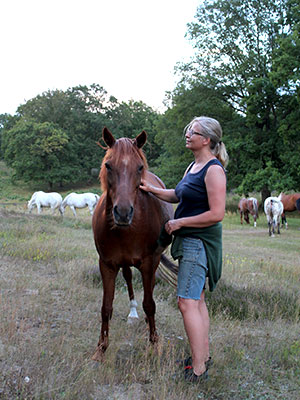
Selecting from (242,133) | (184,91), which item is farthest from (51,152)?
(242,133)

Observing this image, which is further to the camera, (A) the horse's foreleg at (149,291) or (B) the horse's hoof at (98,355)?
(A) the horse's foreleg at (149,291)

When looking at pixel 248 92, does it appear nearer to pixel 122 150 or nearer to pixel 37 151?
pixel 122 150

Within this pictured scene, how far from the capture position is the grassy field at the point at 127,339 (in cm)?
254

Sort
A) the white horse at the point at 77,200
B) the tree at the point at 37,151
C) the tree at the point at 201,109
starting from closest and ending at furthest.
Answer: the white horse at the point at 77,200 → the tree at the point at 201,109 → the tree at the point at 37,151

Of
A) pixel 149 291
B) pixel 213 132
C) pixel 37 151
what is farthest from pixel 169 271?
pixel 37 151

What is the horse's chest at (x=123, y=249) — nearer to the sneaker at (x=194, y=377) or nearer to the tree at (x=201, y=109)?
the sneaker at (x=194, y=377)

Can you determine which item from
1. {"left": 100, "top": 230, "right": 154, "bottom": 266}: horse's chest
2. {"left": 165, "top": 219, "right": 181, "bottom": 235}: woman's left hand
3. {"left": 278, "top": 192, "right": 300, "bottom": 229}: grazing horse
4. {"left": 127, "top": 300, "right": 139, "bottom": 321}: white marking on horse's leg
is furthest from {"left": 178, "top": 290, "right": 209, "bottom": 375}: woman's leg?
{"left": 278, "top": 192, "right": 300, "bottom": 229}: grazing horse

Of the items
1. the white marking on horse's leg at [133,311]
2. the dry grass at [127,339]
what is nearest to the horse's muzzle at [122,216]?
the dry grass at [127,339]

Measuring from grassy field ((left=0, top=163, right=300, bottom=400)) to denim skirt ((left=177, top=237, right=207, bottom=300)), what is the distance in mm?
697

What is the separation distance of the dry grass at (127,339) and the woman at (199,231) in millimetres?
356

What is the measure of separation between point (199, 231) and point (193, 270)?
31 centimetres

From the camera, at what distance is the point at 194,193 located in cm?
265

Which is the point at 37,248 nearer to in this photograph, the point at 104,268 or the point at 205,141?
the point at 104,268

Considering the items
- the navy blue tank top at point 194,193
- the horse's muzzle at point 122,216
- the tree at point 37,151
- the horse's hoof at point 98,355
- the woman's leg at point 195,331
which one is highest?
the tree at point 37,151
